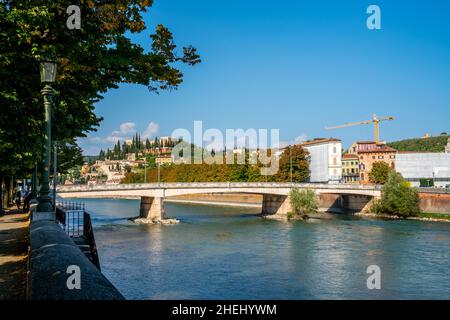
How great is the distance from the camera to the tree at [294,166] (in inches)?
3344

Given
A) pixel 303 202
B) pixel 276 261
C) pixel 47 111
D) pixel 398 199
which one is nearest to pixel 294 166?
pixel 303 202

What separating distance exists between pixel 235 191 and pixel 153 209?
509 inches

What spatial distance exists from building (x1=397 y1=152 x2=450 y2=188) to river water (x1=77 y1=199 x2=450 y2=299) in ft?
142

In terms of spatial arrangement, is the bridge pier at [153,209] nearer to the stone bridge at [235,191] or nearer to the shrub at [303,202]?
Result: the stone bridge at [235,191]

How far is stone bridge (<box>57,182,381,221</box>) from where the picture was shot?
59.0 metres

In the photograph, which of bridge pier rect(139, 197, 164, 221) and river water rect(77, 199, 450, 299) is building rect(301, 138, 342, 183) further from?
river water rect(77, 199, 450, 299)

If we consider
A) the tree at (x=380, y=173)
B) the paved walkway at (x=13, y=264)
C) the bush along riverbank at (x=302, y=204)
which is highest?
the tree at (x=380, y=173)

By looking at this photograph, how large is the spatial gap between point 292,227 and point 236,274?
85.2ft

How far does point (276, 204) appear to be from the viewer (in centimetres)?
6975

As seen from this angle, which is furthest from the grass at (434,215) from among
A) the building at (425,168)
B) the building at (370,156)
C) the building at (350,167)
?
the building at (350,167)

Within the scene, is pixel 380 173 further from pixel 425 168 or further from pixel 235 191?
pixel 235 191

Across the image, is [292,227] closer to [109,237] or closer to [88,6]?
[109,237]

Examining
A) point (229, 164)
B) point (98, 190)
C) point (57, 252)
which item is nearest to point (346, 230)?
point (98, 190)

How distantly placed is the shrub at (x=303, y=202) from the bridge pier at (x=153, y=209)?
17831mm
